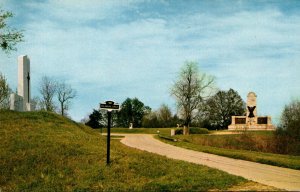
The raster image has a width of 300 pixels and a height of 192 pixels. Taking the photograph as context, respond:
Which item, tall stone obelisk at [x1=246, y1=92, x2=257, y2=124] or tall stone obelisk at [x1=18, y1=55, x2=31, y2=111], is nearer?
tall stone obelisk at [x1=18, y1=55, x2=31, y2=111]

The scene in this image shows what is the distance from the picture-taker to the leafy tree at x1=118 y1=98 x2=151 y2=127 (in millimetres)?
126312

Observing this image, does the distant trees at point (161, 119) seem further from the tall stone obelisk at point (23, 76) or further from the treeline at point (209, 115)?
the tall stone obelisk at point (23, 76)

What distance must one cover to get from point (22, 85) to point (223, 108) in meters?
82.3

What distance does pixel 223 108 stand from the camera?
11256cm

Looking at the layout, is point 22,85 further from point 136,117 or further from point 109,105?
point 136,117

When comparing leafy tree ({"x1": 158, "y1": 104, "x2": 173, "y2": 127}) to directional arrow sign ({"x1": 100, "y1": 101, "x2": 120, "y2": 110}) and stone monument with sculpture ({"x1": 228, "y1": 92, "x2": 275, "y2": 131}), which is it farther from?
directional arrow sign ({"x1": 100, "y1": 101, "x2": 120, "y2": 110})

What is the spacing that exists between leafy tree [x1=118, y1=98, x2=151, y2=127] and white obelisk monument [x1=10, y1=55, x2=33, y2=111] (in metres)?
86.3

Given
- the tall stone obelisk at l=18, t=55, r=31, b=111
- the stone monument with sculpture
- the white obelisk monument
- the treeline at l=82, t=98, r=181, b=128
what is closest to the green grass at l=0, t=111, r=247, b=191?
the white obelisk monument

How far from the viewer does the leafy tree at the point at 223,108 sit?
4289 inches

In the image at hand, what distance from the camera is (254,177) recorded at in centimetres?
1620

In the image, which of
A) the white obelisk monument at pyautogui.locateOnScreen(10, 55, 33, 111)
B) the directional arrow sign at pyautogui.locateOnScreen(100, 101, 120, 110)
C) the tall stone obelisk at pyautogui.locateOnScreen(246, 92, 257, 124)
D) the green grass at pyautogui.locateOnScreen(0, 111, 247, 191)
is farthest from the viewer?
the tall stone obelisk at pyautogui.locateOnScreen(246, 92, 257, 124)

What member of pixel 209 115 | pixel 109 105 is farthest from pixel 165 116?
pixel 109 105

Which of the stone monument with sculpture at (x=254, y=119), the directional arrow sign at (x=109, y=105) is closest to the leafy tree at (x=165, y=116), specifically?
the stone monument with sculpture at (x=254, y=119)

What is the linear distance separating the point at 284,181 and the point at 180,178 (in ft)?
12.6
